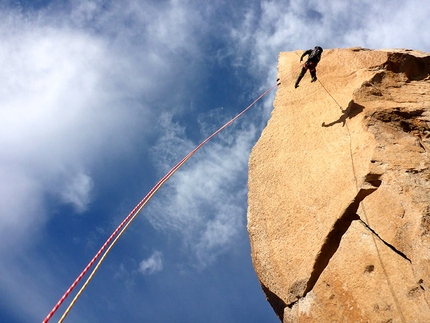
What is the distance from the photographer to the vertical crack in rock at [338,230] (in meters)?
5.33

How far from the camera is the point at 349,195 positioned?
5504 millimetres

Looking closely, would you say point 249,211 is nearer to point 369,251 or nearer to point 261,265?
point 261,265

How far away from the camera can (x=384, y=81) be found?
7.41 m

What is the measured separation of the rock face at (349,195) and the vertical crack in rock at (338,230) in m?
0.01

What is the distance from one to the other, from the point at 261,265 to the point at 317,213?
1345 millimetres

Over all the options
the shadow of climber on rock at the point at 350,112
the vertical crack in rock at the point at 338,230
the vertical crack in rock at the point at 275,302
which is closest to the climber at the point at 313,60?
the shadow of climber on rock at the point at 350,112

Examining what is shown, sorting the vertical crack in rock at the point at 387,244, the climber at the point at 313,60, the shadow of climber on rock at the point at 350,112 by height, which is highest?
the climber at the point at 313,60

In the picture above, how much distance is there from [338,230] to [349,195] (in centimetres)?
57

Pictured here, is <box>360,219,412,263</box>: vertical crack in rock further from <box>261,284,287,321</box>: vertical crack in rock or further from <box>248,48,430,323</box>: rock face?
<box>261,284,287,321</box>: vertical crack in rock

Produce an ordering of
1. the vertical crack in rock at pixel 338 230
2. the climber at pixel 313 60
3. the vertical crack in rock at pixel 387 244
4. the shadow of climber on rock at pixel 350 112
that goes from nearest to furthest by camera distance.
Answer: the vertical crack in rock at pixel 387 244
the vertical crack in rock at pixel 338 230
the shadow of climber on rock at pixel 350 112
the climber at pixel 313 60

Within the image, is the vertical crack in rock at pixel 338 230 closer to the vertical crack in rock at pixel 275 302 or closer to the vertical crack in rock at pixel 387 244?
the vertical crack in rock at pixel 387 244

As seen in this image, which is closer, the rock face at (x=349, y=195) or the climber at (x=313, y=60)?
the rock face at (x=349, y=195)

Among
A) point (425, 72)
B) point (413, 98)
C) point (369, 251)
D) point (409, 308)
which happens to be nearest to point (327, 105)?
point (413, 98)

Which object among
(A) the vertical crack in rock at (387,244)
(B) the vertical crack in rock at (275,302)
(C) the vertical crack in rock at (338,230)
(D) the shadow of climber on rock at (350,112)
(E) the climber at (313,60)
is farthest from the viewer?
(E) the climber at (313,60)
